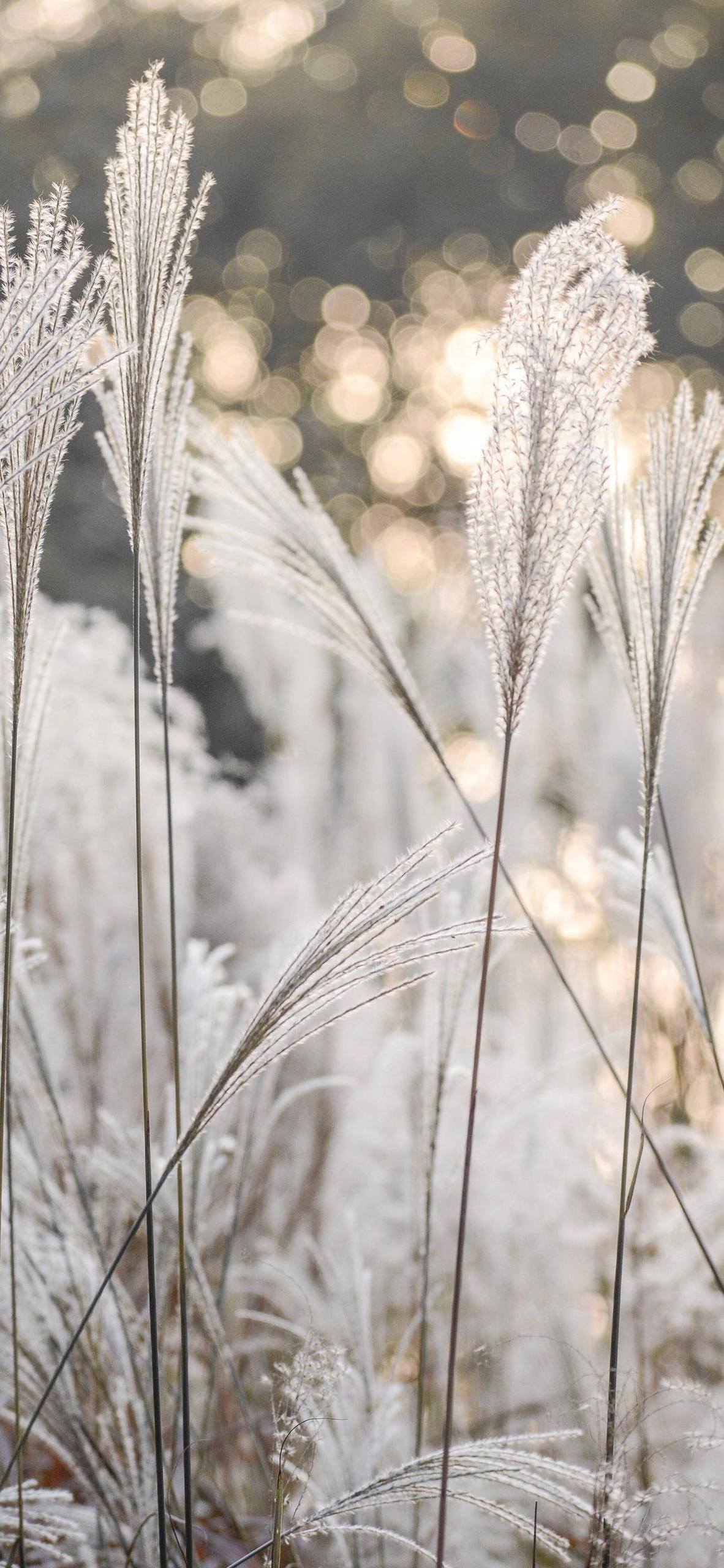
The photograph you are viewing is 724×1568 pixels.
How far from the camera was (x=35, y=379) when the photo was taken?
1.77 ft

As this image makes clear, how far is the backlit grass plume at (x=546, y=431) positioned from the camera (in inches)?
22.0

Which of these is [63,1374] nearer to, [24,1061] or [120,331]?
[24,1061]

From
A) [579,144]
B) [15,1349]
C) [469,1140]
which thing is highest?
[579,144]

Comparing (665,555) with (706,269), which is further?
(706,269)

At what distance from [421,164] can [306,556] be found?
423cm

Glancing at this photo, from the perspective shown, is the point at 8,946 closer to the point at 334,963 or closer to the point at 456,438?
the point at 334,963

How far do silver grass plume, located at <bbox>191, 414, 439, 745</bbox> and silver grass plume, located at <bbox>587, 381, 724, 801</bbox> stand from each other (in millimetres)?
159

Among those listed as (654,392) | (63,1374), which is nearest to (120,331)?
(63,1374)

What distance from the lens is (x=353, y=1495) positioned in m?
0.60

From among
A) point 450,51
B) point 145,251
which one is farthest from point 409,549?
point 145,251

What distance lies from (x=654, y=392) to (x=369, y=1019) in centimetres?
255

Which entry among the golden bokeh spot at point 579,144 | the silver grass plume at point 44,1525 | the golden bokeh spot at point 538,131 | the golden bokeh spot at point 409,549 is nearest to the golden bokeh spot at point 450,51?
the golden bokeh spot at point 538,131

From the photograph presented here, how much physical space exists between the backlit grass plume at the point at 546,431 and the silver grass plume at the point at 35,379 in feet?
0.76

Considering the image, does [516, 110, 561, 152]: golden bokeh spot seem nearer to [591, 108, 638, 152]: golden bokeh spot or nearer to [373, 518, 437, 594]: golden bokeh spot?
[591, 108, 638, 152]: golden bokeh spot
